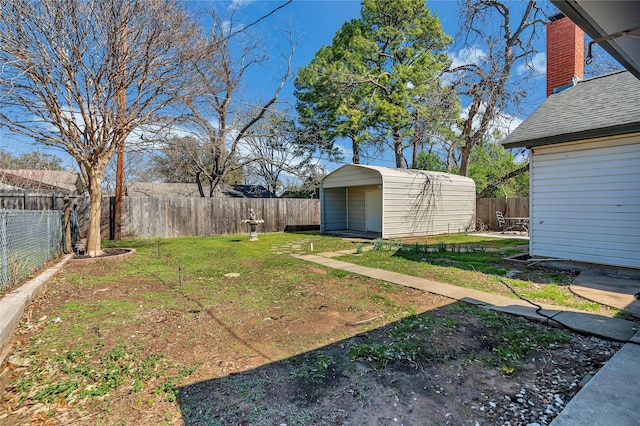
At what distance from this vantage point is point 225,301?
13.5 feet

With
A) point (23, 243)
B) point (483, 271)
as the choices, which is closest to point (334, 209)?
point (483, 271)

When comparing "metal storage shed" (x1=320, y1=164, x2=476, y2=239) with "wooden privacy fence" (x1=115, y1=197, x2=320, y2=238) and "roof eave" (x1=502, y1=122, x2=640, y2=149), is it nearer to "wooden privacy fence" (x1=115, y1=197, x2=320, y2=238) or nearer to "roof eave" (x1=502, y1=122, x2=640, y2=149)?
"wooden privacy fence" (x1=115, y1=197, x2=320, y2=238)

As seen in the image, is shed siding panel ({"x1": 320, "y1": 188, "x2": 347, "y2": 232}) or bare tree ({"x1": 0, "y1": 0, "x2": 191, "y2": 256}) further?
shed siding panel ({"x1": 320, "y1": 188, "x2": 347, "y2": 232})

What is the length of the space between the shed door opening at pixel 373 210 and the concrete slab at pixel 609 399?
1133 centimetres

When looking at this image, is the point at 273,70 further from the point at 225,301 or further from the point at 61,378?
the point at 61,378

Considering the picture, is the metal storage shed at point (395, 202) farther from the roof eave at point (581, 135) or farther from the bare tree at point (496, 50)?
the roof eave at point (581, 135)

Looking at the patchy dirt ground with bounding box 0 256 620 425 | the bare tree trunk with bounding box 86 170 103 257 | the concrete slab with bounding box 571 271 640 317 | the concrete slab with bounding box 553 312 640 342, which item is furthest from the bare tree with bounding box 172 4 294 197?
the concrete slab with bounding box 571 271 640 317

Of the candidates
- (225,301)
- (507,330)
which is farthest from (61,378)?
(507,330)

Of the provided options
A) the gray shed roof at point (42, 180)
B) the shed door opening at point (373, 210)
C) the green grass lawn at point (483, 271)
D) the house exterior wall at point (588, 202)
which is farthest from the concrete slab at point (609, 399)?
the gray shed roof at point (42, 180)

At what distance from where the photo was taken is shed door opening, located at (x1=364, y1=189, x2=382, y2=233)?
13.6 metres

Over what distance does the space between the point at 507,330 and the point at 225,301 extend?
3284 millimetres

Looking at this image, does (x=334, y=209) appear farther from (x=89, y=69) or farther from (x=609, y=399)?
(x=609, y=399)

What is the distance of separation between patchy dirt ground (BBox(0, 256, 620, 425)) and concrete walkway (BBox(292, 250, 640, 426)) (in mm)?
138

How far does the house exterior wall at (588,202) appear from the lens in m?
5.18
